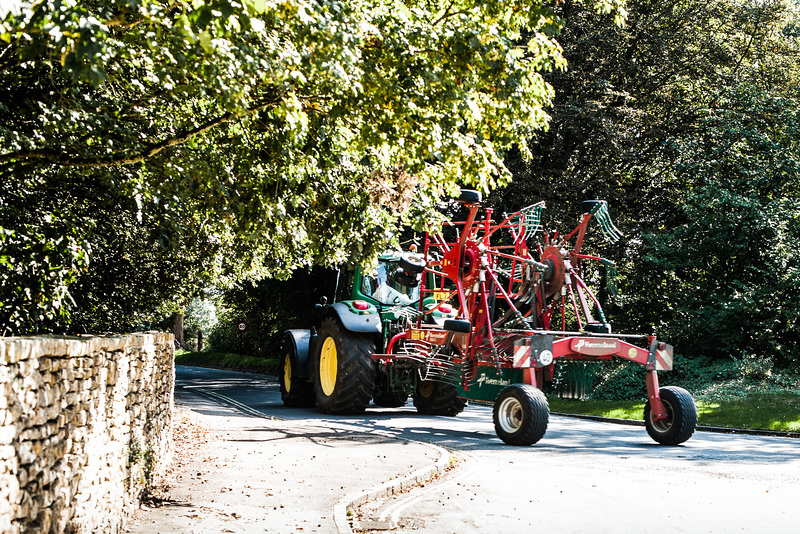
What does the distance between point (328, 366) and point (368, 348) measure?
135 cm

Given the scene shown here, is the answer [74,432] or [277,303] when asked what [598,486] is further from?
[277,303]

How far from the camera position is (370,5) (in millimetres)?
8734

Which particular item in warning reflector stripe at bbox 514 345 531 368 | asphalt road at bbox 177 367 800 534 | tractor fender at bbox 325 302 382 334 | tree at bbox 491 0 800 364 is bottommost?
asphalt road at bbox 177 367 800 534

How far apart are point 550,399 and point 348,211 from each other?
12757 millimetres

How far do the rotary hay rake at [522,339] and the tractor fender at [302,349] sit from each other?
2.69 m

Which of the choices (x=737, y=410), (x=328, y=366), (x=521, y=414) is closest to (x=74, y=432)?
(x=521, y=414)

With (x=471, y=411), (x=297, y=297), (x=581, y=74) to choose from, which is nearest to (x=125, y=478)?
(x=471, y=411)

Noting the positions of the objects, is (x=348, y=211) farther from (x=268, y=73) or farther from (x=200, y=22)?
(x=200, y=22)

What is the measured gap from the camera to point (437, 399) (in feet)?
54.6

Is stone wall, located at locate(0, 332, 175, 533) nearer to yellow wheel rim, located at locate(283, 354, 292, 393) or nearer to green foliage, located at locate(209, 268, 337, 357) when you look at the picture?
yellow wheel rim, located at locate(283, 354, 292, 393)

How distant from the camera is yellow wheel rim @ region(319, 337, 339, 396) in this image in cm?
1639

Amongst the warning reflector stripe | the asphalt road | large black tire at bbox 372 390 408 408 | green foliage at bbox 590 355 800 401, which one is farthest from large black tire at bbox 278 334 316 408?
the warning reflector stripe

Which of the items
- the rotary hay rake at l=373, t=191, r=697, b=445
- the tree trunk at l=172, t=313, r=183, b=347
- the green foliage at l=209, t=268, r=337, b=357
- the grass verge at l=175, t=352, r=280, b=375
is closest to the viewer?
the rotary hay rake at l=373, t=191, r=697, b=445

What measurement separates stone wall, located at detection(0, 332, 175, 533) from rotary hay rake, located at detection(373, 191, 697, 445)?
5708 mm
